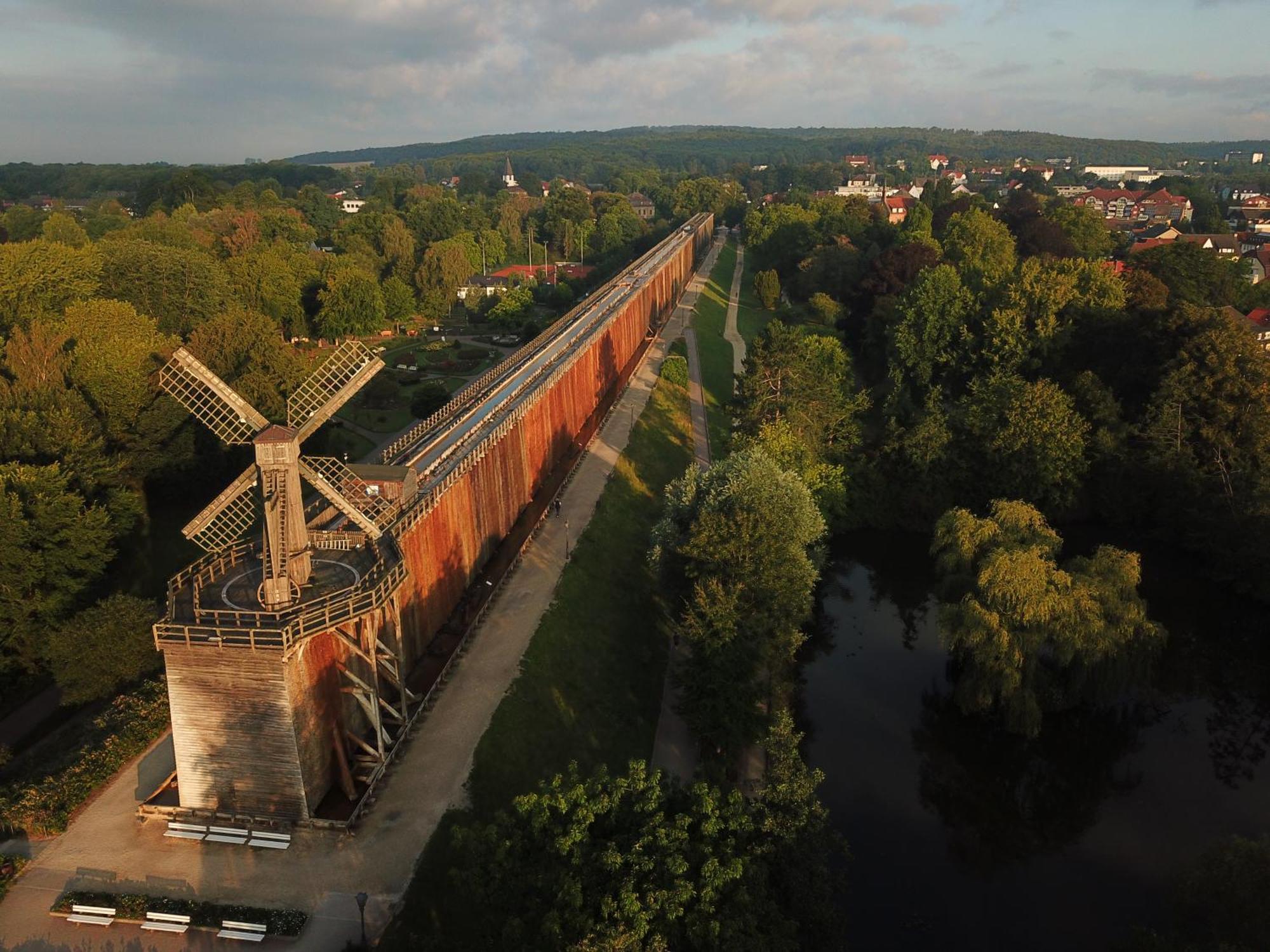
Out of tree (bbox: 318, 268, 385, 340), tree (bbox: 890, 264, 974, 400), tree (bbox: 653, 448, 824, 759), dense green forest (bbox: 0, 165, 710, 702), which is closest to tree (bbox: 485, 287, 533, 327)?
dense green forest (bbox: 0, 165, 710, 702)

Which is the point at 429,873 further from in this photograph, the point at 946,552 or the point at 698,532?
the point at 946,552

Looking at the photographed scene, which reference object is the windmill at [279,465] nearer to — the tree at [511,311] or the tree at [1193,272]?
the tree at [1193,272]

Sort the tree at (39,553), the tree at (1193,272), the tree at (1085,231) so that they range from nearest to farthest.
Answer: the tree at (39,553)
the tree at (1193,272)
the tree at (1085,231)

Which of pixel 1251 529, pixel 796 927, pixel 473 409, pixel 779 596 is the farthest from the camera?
pixel 473 409

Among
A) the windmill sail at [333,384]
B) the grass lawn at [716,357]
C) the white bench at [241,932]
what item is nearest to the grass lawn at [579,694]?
the white bench at [241,932]

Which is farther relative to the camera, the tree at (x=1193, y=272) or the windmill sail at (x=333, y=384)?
the tree at (x=1193, y=272)

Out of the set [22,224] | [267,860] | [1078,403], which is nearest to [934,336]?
[1078,403]

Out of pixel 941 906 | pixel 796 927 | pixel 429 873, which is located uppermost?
pixel 796 927

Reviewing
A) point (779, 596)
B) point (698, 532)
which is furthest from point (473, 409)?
point (779, 596)
